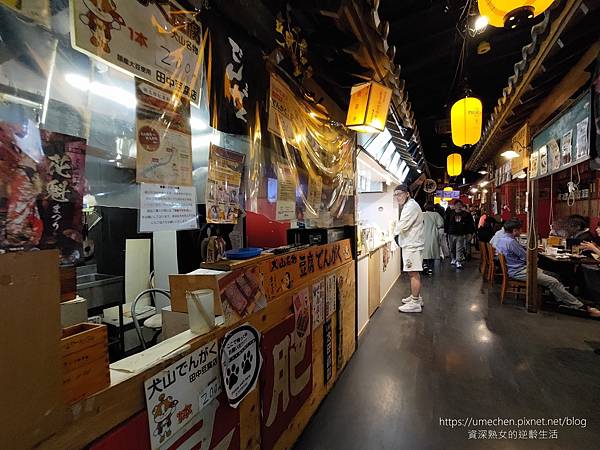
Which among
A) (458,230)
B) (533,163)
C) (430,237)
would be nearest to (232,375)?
(533,163)

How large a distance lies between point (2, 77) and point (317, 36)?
8.38 ft

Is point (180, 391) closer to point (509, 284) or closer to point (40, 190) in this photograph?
point (40, 190)

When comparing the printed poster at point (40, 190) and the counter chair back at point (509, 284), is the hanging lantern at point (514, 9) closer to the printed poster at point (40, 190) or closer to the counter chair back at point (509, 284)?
the printed poster at point (40, 190)

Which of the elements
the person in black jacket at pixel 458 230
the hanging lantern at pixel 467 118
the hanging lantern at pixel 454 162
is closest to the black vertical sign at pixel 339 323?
the hanging lantern at pixel 467 118

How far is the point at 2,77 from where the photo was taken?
87 centimetres

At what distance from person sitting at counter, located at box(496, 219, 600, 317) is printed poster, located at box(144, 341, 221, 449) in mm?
6042

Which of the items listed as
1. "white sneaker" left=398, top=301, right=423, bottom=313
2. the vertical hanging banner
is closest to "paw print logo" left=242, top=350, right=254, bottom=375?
the vertical hanging banner

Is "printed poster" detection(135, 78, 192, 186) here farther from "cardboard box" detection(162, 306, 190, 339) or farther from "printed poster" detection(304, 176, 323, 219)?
"printed poster" detection(304, 176, 323, 219)

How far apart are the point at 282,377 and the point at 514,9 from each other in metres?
3.20

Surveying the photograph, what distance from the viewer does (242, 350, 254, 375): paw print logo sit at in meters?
1.69

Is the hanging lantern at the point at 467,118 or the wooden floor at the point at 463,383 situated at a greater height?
the hanging lantern at the point at 467,118

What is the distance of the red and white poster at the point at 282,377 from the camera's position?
6.43 feet

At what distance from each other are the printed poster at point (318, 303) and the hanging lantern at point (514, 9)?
2.55 metres

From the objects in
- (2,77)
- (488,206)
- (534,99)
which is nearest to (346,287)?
(2,77)
